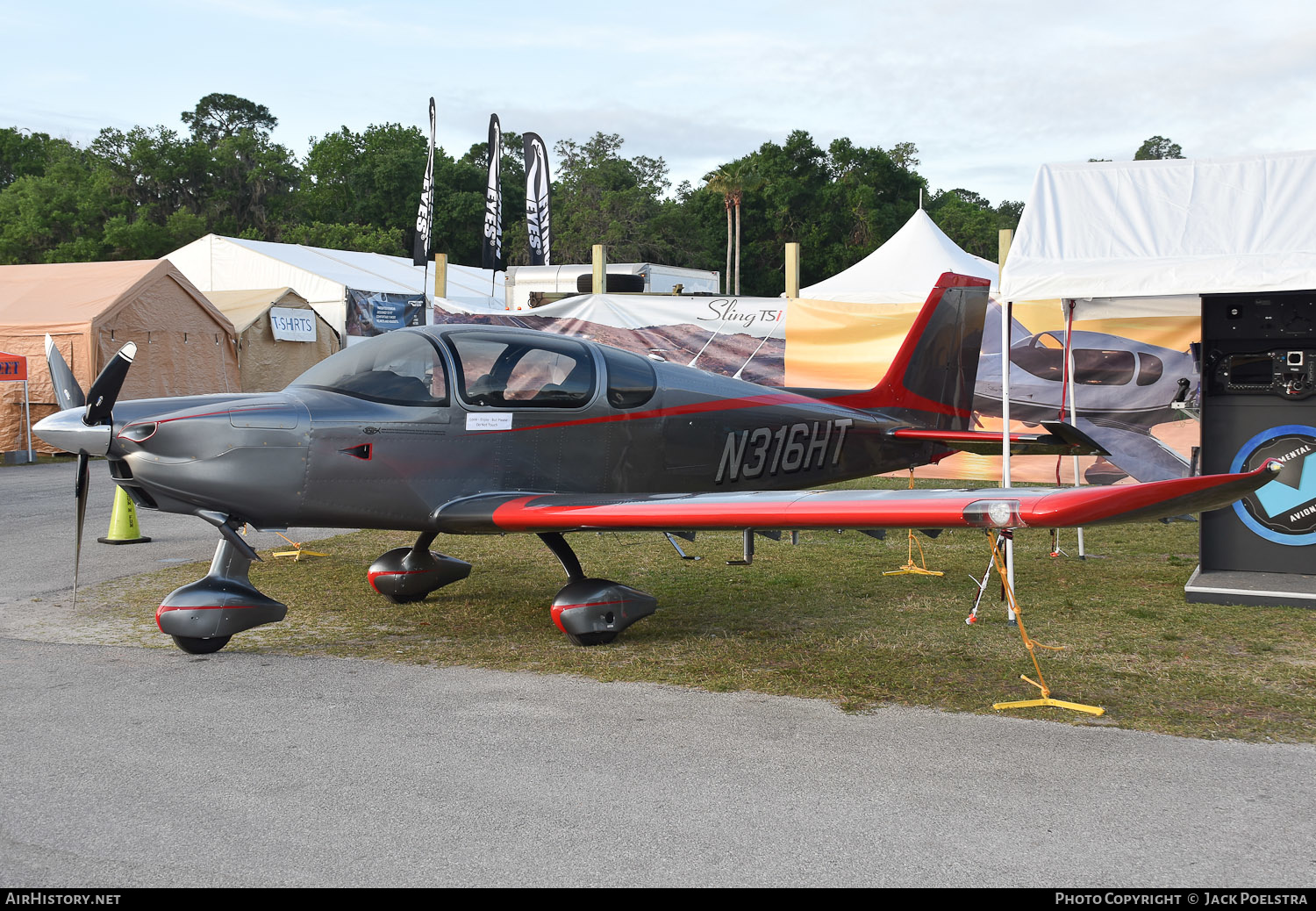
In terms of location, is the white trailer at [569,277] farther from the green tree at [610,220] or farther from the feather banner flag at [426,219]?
the green tree at [610,220]

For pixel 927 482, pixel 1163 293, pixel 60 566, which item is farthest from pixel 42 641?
pixel 927 482

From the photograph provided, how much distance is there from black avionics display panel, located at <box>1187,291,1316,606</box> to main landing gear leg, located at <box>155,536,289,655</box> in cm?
638

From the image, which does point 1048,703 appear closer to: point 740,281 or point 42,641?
point 42,641

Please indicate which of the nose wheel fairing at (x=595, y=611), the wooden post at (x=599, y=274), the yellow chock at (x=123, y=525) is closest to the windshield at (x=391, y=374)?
the nose wheel fairing at (x=595, y=611)

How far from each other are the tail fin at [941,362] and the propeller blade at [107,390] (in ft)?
18.1

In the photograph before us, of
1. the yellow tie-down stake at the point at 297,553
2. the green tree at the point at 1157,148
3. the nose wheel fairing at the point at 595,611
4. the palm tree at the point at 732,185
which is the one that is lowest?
the yellow tie-down stake at the point at 297,553

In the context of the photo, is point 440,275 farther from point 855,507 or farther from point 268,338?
point 268,338

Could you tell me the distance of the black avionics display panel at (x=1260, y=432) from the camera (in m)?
7.29

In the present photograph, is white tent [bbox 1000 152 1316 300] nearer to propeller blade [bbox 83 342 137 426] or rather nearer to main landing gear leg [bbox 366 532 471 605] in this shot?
main landing gear leg [bbox 366 532 471 605]

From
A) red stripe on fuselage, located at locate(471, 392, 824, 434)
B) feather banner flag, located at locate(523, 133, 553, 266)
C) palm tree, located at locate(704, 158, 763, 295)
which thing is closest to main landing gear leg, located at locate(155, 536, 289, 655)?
red stripe on fuselage, located at locate(471, 392, 824, 434)

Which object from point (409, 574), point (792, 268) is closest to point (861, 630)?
point (409, 574)

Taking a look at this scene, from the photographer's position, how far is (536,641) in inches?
249

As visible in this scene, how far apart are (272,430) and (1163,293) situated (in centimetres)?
565

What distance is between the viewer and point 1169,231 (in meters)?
6.88
